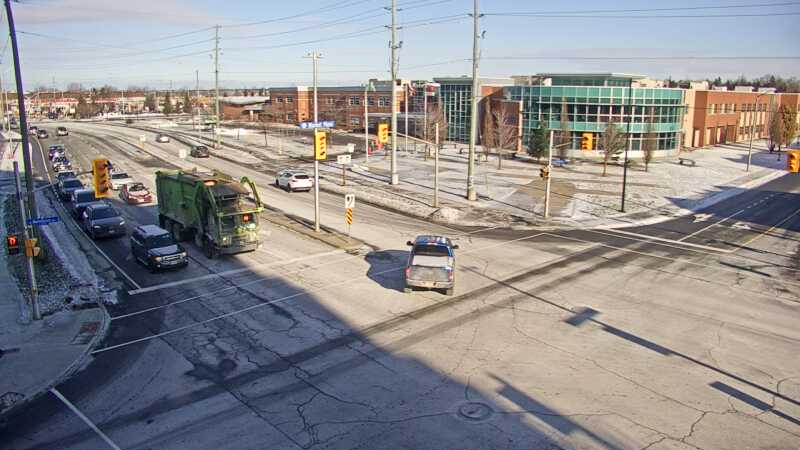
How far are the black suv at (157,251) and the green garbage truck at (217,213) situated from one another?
1.72 metres

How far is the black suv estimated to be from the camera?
2525 centimetres

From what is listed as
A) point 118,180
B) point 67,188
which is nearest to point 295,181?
point 118,180

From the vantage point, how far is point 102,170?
62.8ft

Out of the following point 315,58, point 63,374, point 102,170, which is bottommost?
point 63,374

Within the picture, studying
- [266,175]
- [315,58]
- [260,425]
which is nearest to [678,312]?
[260,425]

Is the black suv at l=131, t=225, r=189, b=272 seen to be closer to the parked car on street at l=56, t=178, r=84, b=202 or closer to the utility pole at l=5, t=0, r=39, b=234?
the utility pole at l=5, t=0, r=39, b=234

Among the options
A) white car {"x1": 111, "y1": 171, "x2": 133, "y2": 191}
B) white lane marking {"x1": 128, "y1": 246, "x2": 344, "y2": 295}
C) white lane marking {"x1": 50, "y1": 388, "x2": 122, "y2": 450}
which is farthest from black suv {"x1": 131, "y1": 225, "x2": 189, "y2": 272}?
white car {"x1": 111, "y1": 171, "x2": 133, "y2": 191}

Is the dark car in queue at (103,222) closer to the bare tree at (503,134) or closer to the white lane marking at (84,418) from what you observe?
the white lane marking at (84,418)

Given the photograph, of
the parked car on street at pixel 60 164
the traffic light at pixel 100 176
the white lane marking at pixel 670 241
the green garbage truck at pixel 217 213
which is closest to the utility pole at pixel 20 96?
the green garbage truck at pixel 217 213

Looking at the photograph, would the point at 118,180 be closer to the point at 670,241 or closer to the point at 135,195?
the point at 135,195

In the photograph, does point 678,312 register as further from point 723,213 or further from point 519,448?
point 723,213

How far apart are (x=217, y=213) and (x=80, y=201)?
14792 mm

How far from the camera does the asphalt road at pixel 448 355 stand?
13539 millimetres

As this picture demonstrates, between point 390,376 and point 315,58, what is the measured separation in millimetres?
21954
